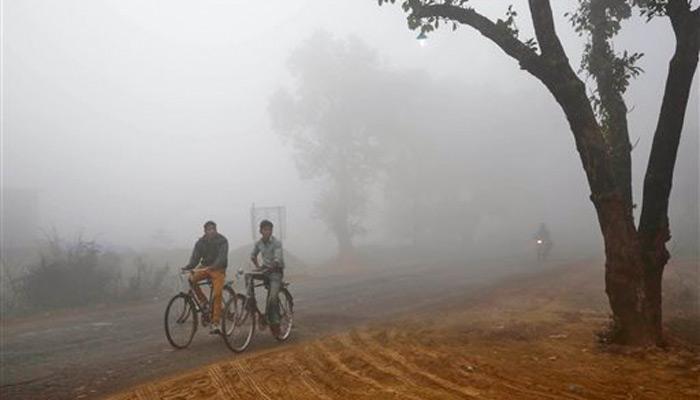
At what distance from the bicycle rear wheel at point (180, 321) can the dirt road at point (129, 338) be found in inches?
8.5

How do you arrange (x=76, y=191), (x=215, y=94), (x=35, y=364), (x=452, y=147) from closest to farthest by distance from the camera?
1. (x=35, y=364)
2. (x=452, y=147)
3. (x=76, y=191)
4. (x=215, y=94)

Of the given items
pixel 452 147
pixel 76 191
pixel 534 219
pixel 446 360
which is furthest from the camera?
pixel 534 219

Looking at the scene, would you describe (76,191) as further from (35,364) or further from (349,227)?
(35,364)

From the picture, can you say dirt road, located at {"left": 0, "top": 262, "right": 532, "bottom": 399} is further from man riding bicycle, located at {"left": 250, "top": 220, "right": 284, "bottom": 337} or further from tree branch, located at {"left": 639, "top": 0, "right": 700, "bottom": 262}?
tree branch, located at {"left": 639, "top": 0, "right": 700, "bottom": 262}

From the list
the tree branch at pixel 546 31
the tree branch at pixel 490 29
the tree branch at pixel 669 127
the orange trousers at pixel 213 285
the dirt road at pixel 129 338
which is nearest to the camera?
the dirt road at pixel 129 338

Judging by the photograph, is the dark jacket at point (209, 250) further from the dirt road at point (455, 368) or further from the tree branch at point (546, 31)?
→ the tree branch at point (546, 31)

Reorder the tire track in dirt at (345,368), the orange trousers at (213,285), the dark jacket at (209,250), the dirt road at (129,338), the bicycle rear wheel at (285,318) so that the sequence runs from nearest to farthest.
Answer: the tire track in dirt at (345,368) → the dirt road at (129,338) → the orange trousers at (213,285) → the dark jacket at (209,250) → the bicycle rear wheel at (285,318)

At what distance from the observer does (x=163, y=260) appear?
30.3 m

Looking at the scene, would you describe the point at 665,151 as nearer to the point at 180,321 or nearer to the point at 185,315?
the point at 185,315

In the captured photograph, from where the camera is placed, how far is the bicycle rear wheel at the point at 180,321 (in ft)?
32.1

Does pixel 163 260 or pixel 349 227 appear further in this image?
pixel 349 227

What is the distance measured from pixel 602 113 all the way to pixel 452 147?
3983 centimetres

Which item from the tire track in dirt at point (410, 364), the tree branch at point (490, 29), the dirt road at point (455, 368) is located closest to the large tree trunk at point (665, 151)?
the dirt road at point (455, 368)

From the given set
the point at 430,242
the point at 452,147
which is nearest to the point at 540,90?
the point at 452,147
